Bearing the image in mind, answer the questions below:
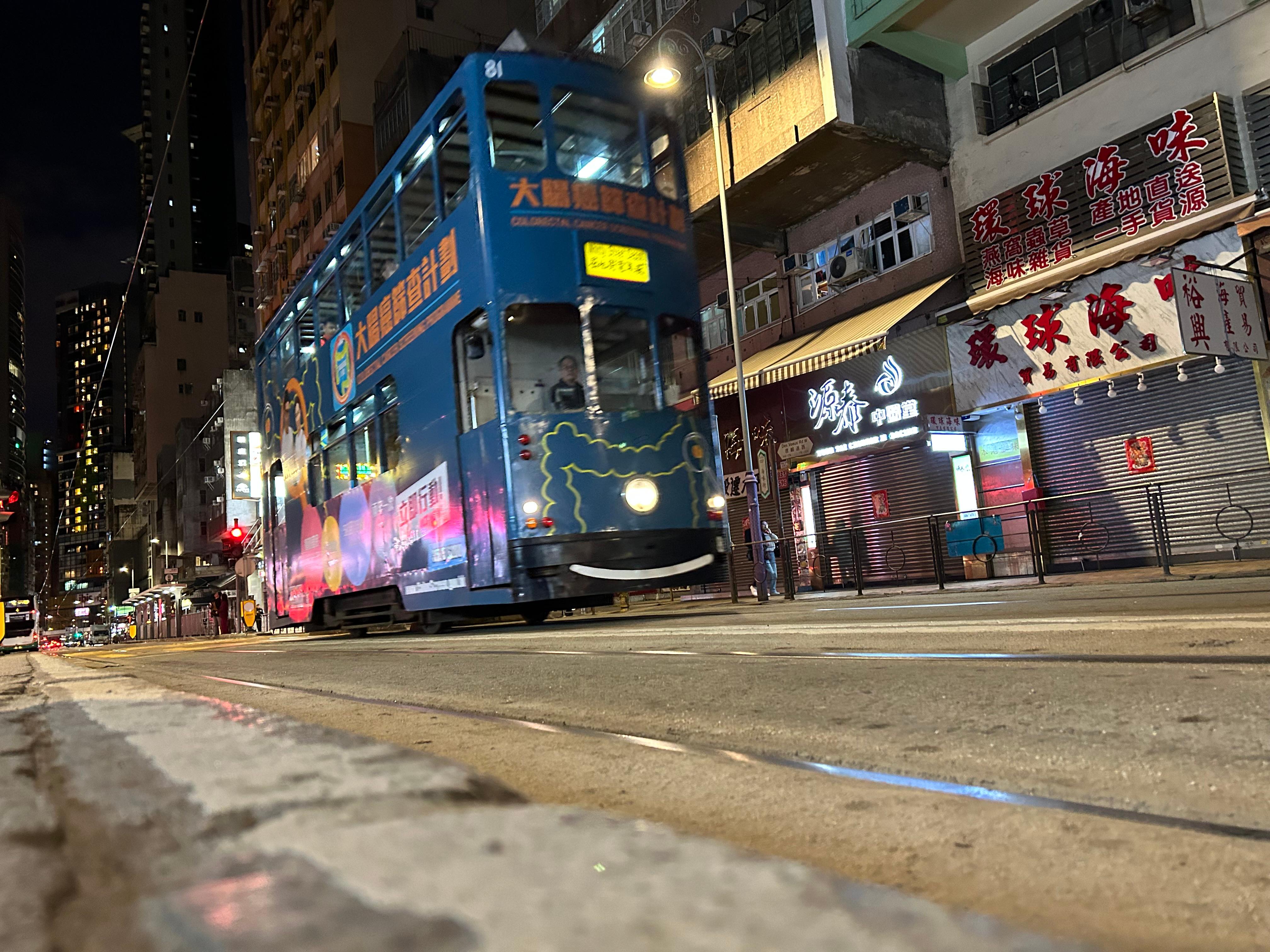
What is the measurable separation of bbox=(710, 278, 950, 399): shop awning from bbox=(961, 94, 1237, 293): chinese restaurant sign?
113cm

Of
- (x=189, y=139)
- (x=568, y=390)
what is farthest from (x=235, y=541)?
(x=189, y=139)

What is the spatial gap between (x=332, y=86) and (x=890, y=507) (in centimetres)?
3438

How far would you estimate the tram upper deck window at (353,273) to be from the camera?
1204cm

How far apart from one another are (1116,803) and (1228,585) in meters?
8.30

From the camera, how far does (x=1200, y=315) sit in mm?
11867

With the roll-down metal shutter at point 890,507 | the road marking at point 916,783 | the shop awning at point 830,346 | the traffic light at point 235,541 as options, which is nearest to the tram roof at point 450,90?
the shop awning at point 830,346

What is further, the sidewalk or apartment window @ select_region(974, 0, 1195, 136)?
apartment window @ select_region(974, 0, 1195, 136)

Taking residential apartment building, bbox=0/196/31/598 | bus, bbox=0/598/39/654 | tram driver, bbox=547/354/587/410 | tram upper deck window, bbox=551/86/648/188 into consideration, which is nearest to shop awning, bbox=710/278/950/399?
tram upper deck window, bbox=551/86/648/188

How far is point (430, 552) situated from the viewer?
→ 10414 millimetres

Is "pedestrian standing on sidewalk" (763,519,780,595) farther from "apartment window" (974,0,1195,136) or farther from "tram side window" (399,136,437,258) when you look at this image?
"tram side window" (399,136,437,258)

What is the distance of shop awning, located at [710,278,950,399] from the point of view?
616 inches

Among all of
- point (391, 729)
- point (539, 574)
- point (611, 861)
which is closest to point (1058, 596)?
point (539, 574)

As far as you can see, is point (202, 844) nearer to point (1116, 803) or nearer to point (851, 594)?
point (1116, 803)

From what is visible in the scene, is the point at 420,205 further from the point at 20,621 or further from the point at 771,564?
the point at 20,621
